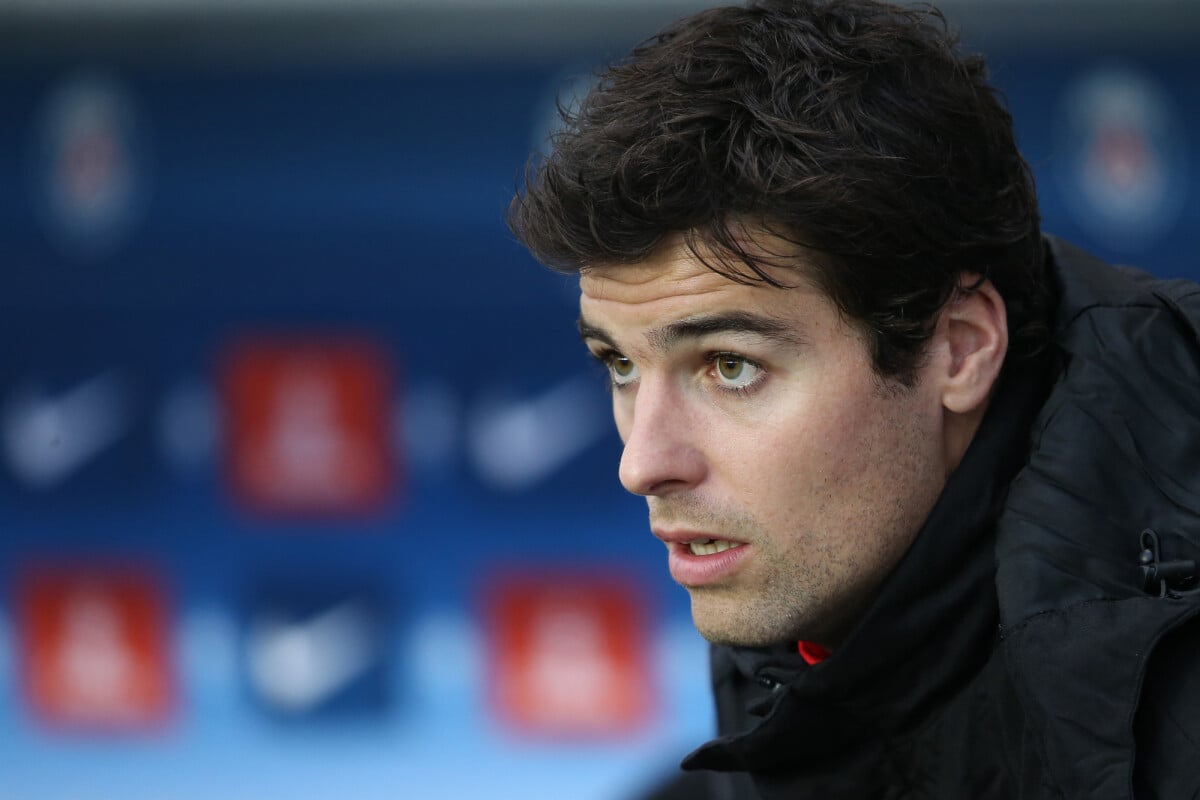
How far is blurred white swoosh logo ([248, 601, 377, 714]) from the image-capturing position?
304cm

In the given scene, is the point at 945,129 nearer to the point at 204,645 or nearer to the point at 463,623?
the point at 463,623

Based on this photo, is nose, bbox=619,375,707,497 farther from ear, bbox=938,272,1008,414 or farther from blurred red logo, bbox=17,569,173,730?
blurred red logo, bbox=17,569,173,730

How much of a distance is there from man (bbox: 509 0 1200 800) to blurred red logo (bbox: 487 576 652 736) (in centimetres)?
177

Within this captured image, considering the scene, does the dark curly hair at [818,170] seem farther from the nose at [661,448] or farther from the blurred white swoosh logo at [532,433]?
the blurred white swoosh logo at [532,433]

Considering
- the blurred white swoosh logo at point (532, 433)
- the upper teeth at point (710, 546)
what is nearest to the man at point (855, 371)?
the upper teeth at point (710, 546)

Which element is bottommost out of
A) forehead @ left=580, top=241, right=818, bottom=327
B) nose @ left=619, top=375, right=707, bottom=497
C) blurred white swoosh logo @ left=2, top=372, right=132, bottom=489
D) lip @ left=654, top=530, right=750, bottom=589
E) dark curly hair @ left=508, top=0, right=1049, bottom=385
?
lip @ left=654, top=530, right=750, bottom=589

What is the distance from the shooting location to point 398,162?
305 cm

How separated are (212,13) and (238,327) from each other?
2.18 ft

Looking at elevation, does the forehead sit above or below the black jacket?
above

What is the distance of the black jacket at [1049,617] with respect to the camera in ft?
3.28

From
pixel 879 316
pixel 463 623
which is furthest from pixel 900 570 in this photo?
pixel 463 623

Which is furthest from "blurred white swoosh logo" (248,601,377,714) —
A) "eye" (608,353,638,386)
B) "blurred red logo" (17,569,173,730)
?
"eye" (608,353,638,386)

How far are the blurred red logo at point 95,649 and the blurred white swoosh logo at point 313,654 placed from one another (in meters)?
0.22

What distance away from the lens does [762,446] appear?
3.97ft
